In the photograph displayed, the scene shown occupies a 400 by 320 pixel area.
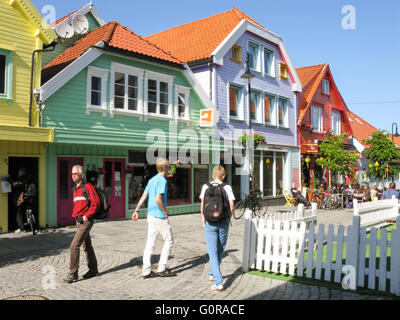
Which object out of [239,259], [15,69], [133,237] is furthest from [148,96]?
[239,259]

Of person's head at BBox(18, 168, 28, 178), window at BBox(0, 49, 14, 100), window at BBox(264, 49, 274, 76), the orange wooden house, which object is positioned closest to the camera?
window at BBox(0, 49, 14, 100)

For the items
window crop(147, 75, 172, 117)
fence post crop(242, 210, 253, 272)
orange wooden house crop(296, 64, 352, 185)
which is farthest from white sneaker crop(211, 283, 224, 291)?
orange wooden house crop(296, 64, 352, 185)

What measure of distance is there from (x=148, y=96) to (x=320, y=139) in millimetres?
14999

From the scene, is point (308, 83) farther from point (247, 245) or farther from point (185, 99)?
point (247, 245)

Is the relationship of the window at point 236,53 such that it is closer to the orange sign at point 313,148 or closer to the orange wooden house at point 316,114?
the orange wooden house at point 316,114

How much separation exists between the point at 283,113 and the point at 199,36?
264 inches

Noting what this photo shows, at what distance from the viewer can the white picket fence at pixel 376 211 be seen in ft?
34.6

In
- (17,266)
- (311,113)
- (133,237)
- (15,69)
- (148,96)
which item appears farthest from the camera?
(311,113)

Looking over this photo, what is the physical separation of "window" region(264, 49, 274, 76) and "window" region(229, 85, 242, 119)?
9.89 feet

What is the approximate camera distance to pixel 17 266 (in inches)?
270

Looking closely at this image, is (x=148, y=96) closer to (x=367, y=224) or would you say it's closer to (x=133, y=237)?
(x=133, y=237)

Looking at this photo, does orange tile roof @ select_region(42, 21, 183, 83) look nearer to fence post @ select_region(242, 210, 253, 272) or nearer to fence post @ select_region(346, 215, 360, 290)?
fence post @ select_region(242, 210, 253, 272)

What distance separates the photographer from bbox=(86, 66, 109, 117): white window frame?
12.2 metres

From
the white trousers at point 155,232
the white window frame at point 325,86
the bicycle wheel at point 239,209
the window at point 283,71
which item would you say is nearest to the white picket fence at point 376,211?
the bicycle wheel at point 239,209
